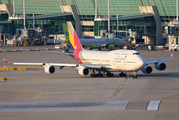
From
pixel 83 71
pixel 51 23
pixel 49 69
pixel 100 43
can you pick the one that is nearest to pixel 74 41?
pixel 49 69

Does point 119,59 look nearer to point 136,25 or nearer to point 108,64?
point 108,64

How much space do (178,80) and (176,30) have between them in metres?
70.6

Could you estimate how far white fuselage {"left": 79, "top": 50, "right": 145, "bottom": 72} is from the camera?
4731cm

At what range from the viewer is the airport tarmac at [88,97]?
Result: 28.4 m

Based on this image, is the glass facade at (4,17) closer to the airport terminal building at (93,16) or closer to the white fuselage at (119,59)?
the airport terminal building at (93,16)

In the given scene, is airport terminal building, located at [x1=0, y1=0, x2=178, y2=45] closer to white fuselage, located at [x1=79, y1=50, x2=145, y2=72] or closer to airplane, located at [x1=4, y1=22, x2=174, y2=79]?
airplane, located at [x1=4, y1=22, x2=174, y2=79]

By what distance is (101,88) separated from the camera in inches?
1655

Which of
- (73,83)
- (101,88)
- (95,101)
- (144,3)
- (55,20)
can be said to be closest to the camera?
(95,101)

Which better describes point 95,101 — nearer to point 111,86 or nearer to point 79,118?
point 79,118

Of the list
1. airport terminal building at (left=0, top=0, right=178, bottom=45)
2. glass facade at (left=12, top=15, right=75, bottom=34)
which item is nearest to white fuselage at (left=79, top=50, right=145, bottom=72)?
airport terminal building at (left=0, top=0, right=178, bottom=45)

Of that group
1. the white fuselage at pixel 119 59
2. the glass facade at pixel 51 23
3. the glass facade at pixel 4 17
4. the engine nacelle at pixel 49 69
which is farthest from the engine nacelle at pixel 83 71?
the glass facade at pixel 4 17

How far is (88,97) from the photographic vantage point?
→ 36281 mm

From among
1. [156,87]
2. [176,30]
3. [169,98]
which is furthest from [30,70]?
[176,30]

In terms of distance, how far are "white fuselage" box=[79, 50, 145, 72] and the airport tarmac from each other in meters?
1.77
